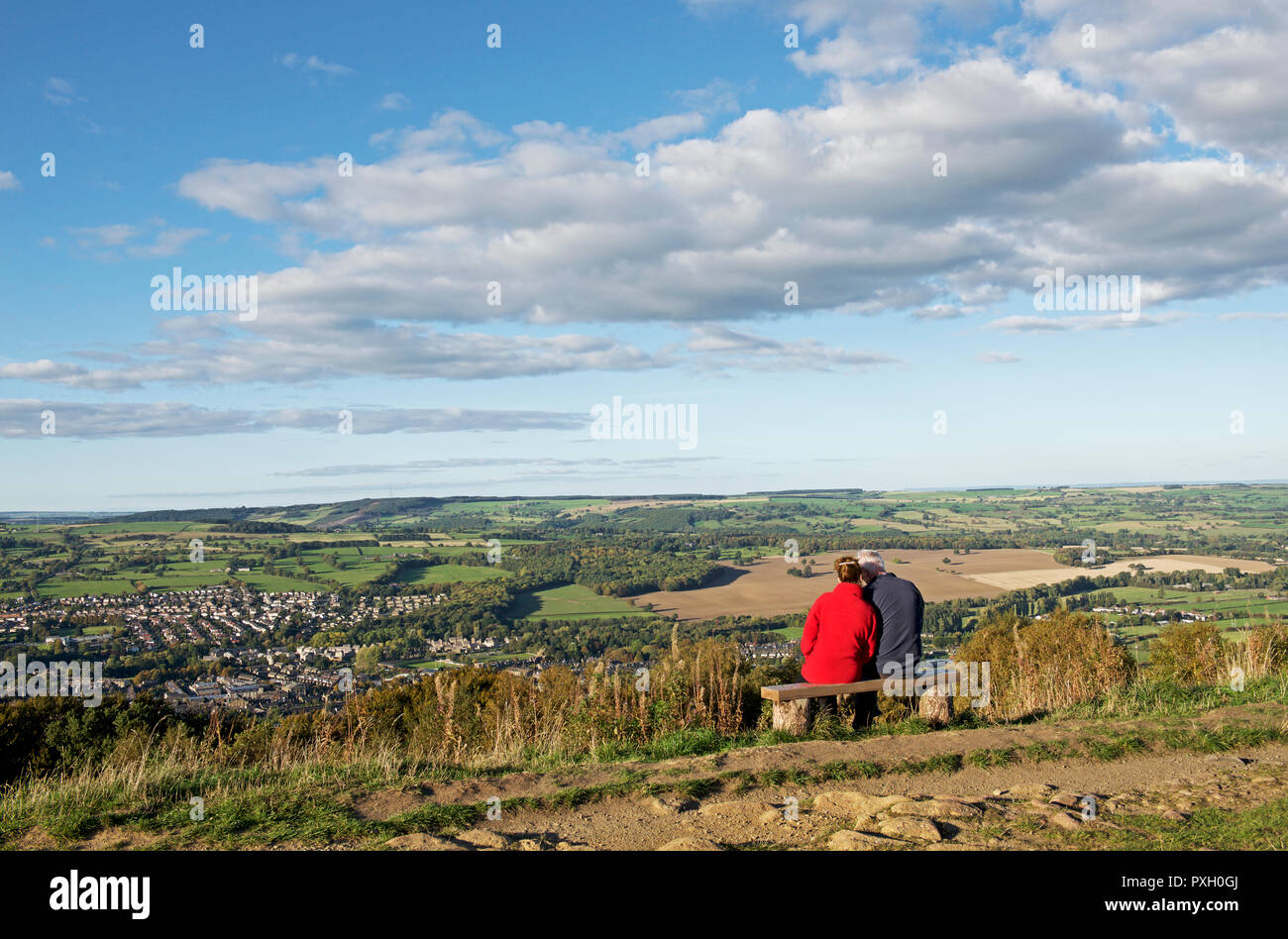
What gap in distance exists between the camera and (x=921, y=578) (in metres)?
52.7

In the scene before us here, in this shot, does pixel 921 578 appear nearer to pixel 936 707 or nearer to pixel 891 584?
pixel 891 584

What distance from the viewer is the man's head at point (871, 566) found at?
29.1ft

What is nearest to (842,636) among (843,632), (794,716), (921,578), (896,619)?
(843,632)

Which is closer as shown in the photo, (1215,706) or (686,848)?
(686,848)

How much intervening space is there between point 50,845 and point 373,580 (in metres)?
64.5

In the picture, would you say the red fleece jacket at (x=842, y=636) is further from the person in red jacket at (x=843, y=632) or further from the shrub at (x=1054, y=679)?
the shrub at (x=1054, y=679)

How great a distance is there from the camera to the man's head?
350 inches

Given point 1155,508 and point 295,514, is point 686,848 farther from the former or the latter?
point 295,514

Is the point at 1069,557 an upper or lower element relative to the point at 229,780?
lower

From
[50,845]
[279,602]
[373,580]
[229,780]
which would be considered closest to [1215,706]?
[229,780]

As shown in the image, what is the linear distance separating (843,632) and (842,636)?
5 cm
